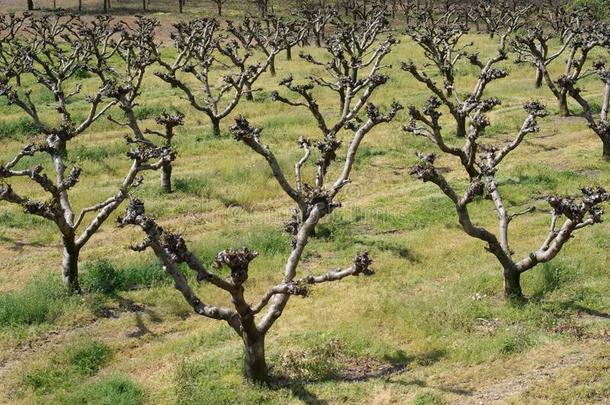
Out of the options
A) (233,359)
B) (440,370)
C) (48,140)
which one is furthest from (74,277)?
(440,370)

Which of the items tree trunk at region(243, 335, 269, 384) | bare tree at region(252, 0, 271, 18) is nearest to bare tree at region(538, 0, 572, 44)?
bare tree at region(252, 0, 271, 18)

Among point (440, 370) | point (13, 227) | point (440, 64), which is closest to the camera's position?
point (440, 370)

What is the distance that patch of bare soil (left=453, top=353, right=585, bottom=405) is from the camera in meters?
11.5

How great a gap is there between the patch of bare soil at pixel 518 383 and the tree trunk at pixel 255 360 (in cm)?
362

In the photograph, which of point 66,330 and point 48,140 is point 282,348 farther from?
point 48,140

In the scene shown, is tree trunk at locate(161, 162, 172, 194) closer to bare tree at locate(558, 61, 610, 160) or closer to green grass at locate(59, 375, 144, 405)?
green grass at locate(59, 375, 144, 405)

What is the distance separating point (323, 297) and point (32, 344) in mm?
7034

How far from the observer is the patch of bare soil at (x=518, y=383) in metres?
11.5

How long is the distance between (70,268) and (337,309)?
7089 mm

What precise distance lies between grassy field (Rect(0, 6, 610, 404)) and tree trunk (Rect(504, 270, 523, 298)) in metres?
0.34

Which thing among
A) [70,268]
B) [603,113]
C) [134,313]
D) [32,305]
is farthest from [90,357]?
[603,113]

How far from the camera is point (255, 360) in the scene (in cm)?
1211

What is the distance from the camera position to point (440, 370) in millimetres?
12617

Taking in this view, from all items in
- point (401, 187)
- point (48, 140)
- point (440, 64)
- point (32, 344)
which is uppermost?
point (440, 64)
